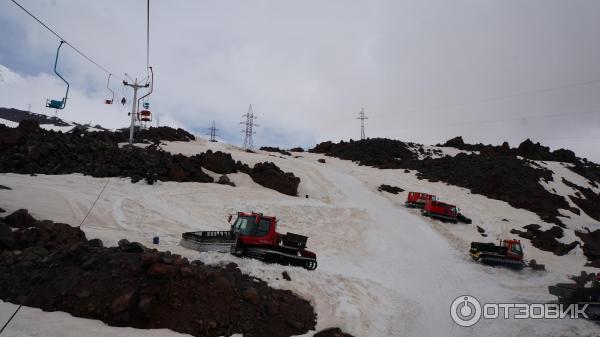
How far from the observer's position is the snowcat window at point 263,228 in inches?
620

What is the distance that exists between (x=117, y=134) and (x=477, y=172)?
145 ft

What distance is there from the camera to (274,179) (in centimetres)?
3481

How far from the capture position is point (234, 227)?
16.5 metres

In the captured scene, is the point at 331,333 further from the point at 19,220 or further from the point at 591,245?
the point at 591,245

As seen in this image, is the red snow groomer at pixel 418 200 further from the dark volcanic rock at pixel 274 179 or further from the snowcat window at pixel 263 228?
the snowcat window at pixel 263 228

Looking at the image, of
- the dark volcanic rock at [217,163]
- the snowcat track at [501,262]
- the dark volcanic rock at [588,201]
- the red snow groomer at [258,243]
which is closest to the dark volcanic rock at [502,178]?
the dark volcanic rock at [588,201]

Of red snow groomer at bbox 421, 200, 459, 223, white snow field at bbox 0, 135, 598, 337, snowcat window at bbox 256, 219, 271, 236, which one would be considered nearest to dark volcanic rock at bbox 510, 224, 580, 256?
white snow field at bbox 0, 135, 598, 337

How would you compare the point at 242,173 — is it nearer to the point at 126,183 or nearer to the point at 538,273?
the point at 126,183

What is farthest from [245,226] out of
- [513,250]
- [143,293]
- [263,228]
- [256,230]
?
[513,250]

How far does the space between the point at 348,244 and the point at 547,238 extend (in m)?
17.7

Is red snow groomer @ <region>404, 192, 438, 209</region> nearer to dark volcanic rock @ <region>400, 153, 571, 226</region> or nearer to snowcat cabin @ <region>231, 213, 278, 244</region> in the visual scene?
dark volcanic rock @ <region>400, 153, 571, 226</region>

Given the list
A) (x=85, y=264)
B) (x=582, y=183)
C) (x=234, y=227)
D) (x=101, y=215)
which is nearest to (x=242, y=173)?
(x=101, y=215)

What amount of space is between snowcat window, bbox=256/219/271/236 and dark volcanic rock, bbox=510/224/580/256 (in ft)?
78.9

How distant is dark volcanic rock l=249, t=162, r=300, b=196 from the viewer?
34500 millimetres
